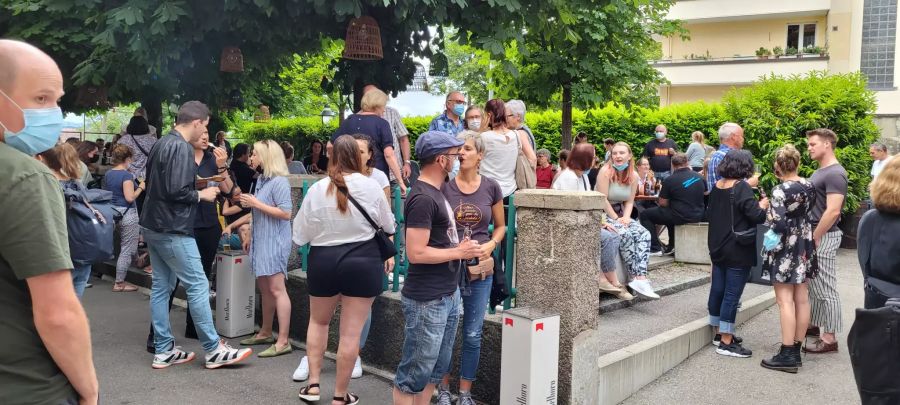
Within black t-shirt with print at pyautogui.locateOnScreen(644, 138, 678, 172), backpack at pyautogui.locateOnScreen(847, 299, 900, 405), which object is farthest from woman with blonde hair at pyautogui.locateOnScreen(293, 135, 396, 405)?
black t-shirt with print at pyautogui.locateOnScreen(644, 138, 678, 172)

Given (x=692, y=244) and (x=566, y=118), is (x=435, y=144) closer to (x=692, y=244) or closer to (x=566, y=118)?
(x=692, y=244)

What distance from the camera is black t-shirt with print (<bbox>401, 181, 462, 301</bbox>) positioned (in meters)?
4.07

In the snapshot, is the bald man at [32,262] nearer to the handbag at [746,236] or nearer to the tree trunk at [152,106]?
the handbag at [746,236]

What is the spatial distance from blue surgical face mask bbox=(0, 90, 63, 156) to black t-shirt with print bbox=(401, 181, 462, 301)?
85.5 inches

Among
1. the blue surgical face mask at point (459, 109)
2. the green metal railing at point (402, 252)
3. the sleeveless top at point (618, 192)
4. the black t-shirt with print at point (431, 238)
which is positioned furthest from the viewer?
the blue surgical face mask at point (459, 109)

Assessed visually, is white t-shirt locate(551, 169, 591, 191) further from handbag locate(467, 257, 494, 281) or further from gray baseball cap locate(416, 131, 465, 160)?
gray baseball cap locate(416, 131, 465, 160)

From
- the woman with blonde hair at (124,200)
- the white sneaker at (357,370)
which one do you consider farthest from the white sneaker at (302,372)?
the woman with blonde hair at (124,200)

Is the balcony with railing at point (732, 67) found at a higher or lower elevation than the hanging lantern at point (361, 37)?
higher

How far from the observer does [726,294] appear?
21.3 feet

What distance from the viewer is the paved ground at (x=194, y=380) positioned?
518 cm

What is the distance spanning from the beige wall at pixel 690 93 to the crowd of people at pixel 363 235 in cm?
2576

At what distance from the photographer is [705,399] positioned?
5430 millimetres

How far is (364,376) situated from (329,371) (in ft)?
1.01

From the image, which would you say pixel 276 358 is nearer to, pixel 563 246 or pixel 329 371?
pixel 329 371
